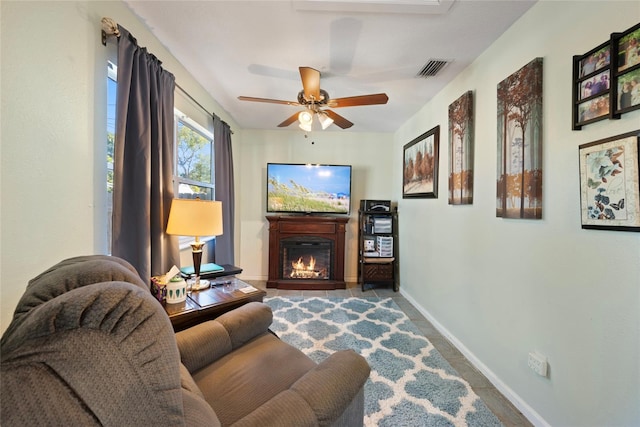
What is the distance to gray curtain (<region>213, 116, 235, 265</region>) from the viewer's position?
2.88m

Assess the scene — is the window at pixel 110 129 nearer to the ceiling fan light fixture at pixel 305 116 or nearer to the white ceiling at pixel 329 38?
the white ceiling at pixel 329 38

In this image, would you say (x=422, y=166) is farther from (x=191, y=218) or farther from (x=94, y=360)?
(x=94, y=360)

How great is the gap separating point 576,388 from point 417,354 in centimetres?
97

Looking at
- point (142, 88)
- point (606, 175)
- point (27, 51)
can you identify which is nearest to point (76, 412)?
point (27, 51)

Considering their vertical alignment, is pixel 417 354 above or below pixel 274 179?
below

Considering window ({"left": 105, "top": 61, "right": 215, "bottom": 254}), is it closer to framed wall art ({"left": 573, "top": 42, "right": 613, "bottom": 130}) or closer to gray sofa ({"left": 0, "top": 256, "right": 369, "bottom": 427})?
gray sofa ({"left": 0, "top": 256, "right": 369, "bottom": 427})

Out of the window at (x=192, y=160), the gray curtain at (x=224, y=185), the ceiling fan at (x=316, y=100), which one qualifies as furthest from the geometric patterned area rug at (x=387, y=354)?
the ceiling fan at (x=316, y=100)

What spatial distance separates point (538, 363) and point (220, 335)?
1.78 metres

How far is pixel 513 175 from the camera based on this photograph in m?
1.54

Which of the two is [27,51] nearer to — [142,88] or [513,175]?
[142,88]

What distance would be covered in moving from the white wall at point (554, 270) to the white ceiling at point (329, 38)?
0.94ft

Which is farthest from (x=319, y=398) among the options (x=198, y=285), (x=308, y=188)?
(x=308, y=188)

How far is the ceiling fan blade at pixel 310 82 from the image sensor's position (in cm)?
172

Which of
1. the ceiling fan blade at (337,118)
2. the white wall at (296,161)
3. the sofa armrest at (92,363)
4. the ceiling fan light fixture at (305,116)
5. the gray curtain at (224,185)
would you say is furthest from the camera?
the white wall at (296,161)
